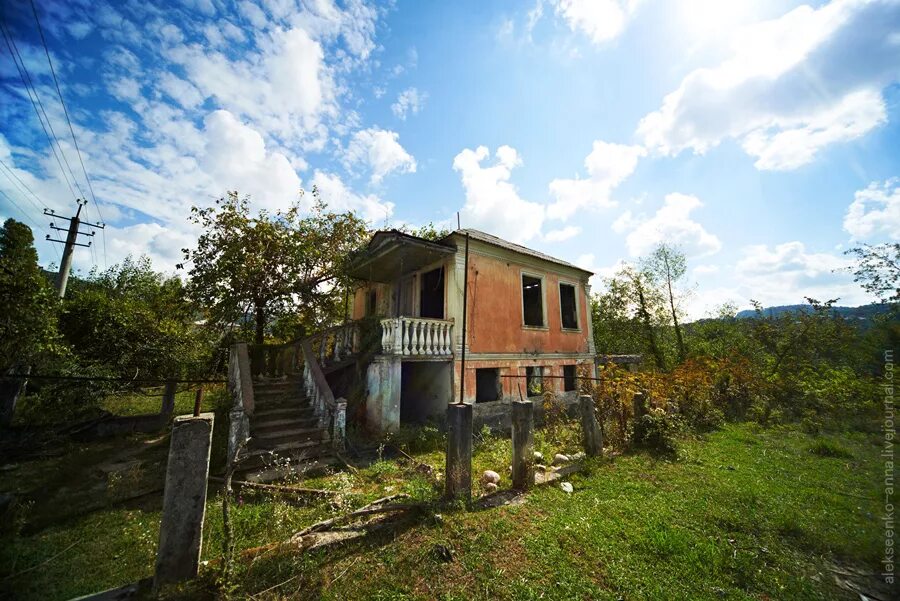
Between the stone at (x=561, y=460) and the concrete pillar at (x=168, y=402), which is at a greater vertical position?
the concrete pillar at (x=168, y=402)

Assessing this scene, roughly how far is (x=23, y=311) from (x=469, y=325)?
Answer: 34.1 ft

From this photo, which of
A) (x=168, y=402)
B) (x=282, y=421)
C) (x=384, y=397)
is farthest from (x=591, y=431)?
(x=168, y=402)

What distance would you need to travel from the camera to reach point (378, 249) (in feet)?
34.8

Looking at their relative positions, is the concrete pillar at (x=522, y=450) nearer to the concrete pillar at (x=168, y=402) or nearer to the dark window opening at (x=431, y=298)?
the dark window opening at (x=431, y=298)

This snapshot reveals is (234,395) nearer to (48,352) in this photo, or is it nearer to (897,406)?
(48,352)

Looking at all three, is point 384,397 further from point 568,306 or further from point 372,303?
point 568,306

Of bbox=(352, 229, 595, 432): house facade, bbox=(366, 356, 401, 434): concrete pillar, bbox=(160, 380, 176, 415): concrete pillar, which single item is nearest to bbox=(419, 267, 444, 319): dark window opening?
bbox=(352, 229, 595, 432): house facade

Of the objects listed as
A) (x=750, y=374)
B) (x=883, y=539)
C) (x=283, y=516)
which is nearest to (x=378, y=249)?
(x=283, y=516)

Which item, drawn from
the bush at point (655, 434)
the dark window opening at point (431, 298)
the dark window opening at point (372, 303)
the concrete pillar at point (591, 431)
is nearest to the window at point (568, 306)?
the dark window opening at point (431, 298)

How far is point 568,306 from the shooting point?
574 inches

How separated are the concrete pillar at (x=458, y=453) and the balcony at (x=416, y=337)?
442cm

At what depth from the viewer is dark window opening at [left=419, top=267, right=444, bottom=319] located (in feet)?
41.6

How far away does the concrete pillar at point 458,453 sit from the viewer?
190 inches

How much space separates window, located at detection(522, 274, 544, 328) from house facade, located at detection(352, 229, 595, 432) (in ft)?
0.14
